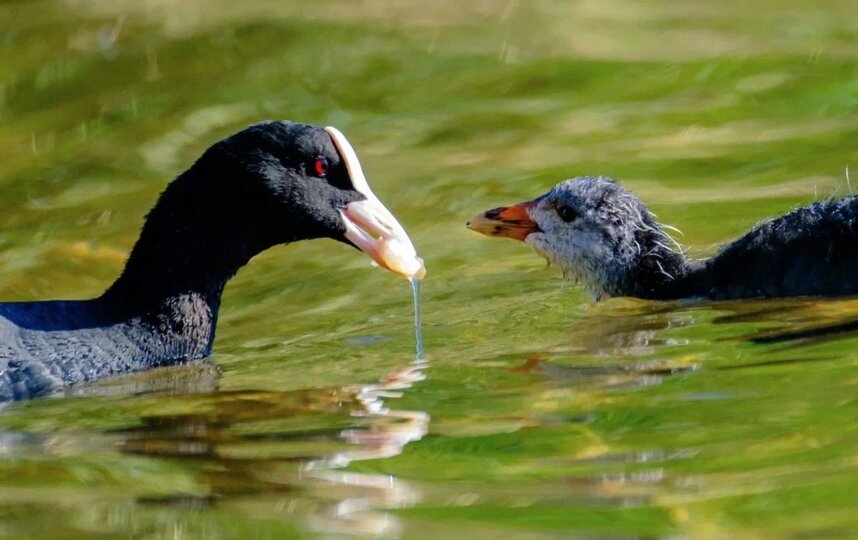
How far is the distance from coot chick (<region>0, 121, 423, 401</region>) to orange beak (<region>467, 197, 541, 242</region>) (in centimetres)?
106

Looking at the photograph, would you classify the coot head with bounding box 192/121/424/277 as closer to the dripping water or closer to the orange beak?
the dripping water

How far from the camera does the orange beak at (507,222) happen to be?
7.59 meters

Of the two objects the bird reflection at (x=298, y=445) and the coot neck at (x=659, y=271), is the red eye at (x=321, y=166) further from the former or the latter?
the coot neck at (x=659, y=271)

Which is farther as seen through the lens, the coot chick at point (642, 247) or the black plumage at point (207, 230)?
the coot chick at point (642, 247)

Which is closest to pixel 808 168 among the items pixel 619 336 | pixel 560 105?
pixel 560 105

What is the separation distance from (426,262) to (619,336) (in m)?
1.94

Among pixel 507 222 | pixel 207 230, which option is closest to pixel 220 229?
pixel 207 230

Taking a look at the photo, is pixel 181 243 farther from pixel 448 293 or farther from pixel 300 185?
pixel 448 293

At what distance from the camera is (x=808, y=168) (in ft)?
29.2

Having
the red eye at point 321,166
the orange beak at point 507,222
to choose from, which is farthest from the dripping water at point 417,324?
the orange beak at point 507,222

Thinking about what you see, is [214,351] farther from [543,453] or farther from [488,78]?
[488,78]

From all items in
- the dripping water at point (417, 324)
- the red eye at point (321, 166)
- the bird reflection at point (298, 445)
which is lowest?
the bird reflection at point (298, 445)

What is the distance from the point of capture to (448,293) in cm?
775

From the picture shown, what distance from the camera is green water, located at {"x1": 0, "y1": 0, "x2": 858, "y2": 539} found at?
4.34 meters
